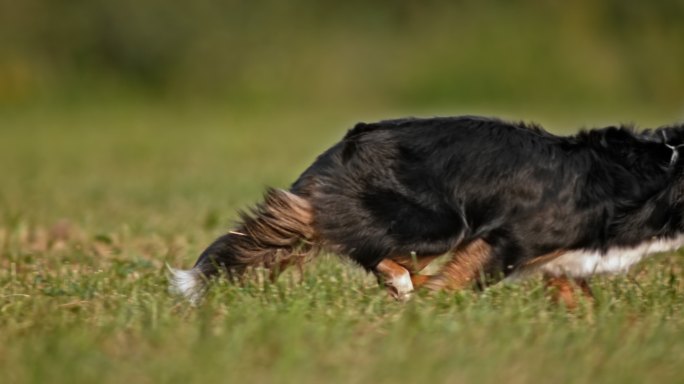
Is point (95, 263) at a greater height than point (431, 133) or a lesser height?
lesser

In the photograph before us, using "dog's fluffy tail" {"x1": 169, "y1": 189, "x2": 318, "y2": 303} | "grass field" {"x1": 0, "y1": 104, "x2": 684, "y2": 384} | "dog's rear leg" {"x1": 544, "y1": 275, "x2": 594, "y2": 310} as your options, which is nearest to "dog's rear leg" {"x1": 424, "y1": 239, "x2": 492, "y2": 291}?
"grass field" {"x1": 0, "y1": 104, "x2": 684, "y2": 384}

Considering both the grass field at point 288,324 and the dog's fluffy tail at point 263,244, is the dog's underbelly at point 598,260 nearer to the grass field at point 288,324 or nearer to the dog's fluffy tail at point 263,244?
the grass field at point 288,324

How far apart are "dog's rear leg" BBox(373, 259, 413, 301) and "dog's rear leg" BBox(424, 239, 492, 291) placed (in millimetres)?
103

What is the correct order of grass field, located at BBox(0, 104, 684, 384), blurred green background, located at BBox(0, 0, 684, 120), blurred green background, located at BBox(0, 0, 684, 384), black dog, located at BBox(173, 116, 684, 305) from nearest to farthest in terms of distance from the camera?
1. grass field, located at BBox(0, 104, 684, 384)
2. blurred green background, located at BBox(0, 0, 684, 384)
3. black dog, located at BBox(173, 116, 684, 305)
4. blurred green background, located at BBox(0, 0, 684, 120)

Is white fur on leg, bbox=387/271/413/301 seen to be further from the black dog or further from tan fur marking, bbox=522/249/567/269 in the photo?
tan fur marking, bbox=522/249/567/269

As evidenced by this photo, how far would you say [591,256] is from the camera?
20.5 ft

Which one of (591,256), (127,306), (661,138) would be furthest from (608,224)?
(127,306)

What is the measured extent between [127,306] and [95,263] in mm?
2047

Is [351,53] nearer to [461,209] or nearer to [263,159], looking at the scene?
[263,159]

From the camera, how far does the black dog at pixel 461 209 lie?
6113 mm

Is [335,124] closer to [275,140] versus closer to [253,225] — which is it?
[275,140]

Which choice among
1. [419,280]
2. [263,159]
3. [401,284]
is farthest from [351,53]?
[401,284]

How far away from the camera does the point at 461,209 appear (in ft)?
20.1

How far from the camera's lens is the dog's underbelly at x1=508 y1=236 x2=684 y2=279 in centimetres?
627
